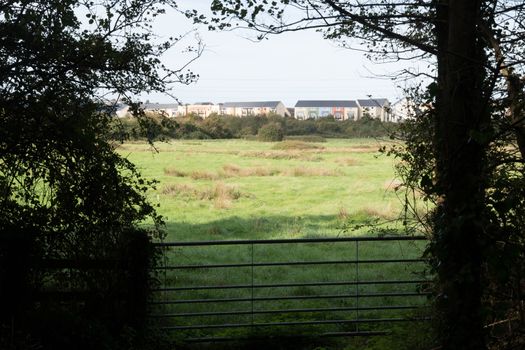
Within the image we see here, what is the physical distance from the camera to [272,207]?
74.3ft

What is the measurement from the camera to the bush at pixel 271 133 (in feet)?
98.4

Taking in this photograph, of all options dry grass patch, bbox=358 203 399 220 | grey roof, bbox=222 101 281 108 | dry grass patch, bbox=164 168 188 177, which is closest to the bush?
grey roof, bbox=222 101 281 108

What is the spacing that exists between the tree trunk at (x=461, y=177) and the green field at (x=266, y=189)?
896cm

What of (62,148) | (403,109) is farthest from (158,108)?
(403,109)

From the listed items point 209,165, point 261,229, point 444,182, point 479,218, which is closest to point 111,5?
point 444,182

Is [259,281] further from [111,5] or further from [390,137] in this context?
[111,5]

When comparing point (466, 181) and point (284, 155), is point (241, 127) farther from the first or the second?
point (466, 181)

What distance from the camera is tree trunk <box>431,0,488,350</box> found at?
4145mm

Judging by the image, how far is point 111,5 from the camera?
240 inches

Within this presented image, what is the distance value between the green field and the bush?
1.35 ft

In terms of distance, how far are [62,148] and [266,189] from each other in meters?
19.9

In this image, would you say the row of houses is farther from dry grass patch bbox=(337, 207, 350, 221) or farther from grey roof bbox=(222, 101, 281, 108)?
dry grass patch bbox=(337, 207, 350, 221)

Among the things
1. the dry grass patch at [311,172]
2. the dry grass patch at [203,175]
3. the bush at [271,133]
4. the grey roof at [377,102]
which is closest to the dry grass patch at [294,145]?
the bush at [271,133]

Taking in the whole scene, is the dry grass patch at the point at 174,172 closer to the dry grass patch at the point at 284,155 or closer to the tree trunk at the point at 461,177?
the dry grass patch at the point at 284,155
